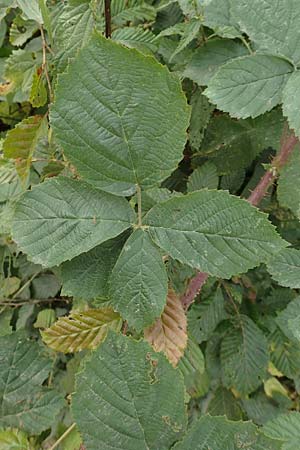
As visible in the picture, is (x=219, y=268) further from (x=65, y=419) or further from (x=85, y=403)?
(x=65, y=419)

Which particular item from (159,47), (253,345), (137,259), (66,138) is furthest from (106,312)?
(253,345)

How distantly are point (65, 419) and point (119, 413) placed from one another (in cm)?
82

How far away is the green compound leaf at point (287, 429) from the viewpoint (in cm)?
101

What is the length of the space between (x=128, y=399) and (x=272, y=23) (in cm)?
64

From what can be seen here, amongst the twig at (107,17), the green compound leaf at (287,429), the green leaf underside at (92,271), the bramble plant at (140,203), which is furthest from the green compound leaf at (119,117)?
the green compound leaf at (287,429)

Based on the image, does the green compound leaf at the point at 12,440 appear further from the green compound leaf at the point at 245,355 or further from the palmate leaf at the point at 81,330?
the green compound leaf at the point at 245,355

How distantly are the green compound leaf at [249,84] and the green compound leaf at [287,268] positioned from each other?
0.26 meters

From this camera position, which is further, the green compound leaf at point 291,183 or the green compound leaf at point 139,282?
the green compound leaf at point 291,183

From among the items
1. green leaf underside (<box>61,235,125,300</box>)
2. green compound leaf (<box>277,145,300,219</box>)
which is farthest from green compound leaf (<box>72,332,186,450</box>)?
green compound leaf (<box>277,145,300,219</box>)

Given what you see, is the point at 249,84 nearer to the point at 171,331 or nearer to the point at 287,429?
the point at 171,331

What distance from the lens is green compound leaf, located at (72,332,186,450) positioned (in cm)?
68

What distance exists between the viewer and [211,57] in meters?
1.04

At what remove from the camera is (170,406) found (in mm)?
688

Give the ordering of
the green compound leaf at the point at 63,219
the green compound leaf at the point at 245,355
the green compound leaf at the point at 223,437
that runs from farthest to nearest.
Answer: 1. the green compound leaf at the point at 245,355
2. the green compound leaf at the point at 63,219
3. the green compound leaf at the point at 223,437
